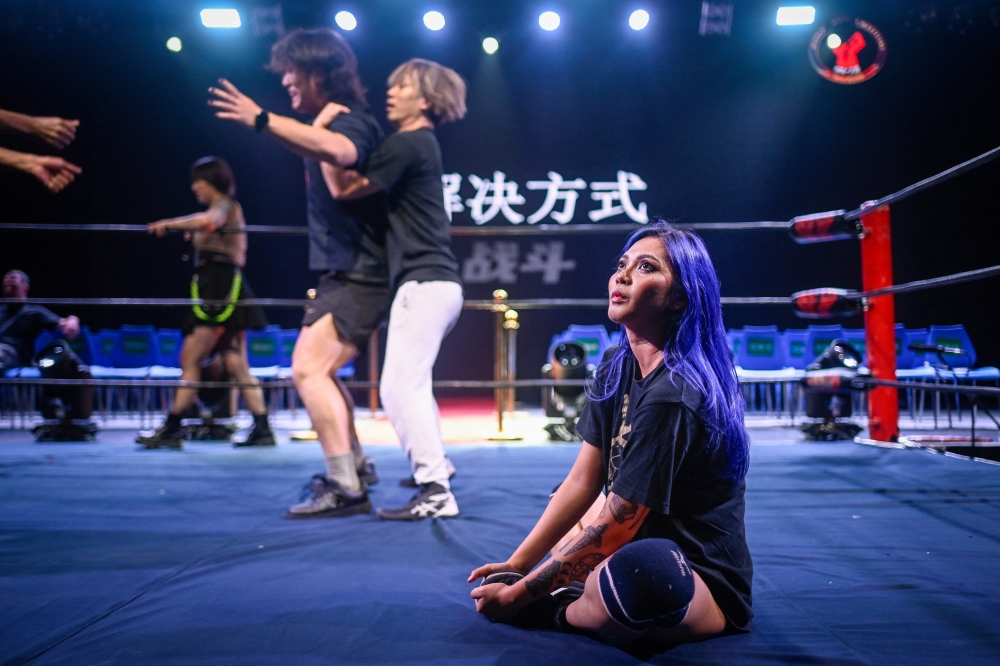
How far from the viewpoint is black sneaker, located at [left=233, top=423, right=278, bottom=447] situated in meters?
3.32

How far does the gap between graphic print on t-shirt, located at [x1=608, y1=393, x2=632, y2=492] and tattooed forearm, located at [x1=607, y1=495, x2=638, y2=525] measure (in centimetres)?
6

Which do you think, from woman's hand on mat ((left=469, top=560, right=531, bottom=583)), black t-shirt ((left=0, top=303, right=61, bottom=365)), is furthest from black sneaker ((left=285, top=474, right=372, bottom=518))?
black t-shirt ((left=0, top=303, right=61, bottom=365))

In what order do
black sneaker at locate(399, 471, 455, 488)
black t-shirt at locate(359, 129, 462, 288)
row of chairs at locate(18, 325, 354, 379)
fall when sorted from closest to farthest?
black t-shirt at locate(359, 129, 462, 288), black sneaker at locate(399, 471, 455, 488), row of chairs at locate(18, 325, 354, 379)

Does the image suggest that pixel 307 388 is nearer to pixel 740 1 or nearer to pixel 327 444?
pixel 327 444

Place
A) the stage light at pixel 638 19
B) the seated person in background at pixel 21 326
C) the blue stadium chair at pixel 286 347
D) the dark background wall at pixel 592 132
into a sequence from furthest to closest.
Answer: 1. the dark background wall at pixel 592 132
2. the stage light at pixel 638 19
3. the blue stadium chair at pixel 286 347
4. the seated person in background at pixel 21 326

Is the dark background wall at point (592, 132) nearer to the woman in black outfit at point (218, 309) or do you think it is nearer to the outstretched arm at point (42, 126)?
the woman in black outfit at point (218, 309)

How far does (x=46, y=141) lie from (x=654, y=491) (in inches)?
85.5

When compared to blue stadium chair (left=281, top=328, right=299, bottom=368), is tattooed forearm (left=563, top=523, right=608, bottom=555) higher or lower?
lower

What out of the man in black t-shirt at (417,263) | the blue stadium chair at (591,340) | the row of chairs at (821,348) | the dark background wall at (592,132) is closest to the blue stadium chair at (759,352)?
the row of chairs at (821,348)

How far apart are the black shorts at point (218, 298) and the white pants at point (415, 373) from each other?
1894mm

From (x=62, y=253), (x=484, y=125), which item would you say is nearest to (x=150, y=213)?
(x=62, y=253)

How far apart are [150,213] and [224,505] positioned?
7.25m

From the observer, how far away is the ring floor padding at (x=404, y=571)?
93cm

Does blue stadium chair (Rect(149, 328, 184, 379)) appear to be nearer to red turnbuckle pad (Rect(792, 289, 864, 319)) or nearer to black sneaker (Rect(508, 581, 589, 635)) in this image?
red turnbuckle pad (Rect(792, 289, 864, 319))
